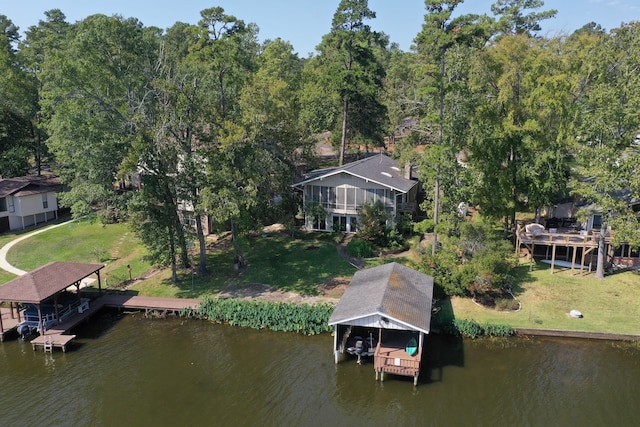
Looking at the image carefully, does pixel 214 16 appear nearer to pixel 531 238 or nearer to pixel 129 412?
pixel 129 412

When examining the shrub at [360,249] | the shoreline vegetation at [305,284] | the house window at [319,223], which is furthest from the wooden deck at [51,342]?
the house window at [319,223]

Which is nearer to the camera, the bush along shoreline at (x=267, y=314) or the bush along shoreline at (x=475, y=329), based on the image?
the bush along shoreline at (x=475, y=329)

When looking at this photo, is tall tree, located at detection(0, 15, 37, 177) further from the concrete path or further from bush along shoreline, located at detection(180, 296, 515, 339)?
bush along shoreline, located at detection(180, 296, 515, 339)

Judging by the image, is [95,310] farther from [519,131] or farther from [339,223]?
[519,131]

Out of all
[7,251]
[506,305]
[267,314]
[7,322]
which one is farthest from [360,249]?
[7,251]

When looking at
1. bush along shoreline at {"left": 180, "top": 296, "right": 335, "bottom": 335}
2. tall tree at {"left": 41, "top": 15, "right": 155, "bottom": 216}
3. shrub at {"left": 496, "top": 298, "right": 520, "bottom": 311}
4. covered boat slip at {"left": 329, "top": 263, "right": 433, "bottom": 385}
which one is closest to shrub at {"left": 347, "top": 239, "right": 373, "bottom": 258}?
covered boat slip at {"left": 329, "top": 263, "right": 433, "bottom": 385}

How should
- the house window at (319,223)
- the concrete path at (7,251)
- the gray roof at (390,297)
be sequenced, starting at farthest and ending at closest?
1. the house window at (319,223)
2. the concrete path at (7,251)
3. the gray roof at (390,297)

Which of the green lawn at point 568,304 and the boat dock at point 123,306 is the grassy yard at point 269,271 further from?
the green lawn at point 568,304
